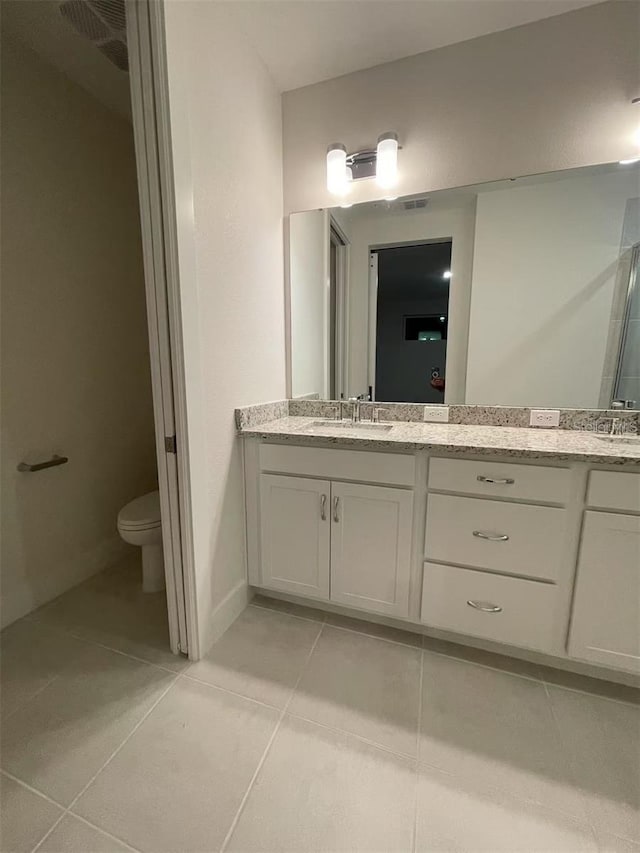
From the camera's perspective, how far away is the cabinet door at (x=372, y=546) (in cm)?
142

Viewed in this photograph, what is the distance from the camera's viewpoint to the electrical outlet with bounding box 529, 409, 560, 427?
160 centimetres

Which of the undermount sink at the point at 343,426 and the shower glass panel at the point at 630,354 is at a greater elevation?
the shower glass panel at the point at 630,354

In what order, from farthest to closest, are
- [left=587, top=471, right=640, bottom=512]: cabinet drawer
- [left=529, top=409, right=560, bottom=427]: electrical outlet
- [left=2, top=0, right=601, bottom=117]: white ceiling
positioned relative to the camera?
[left=529, top=409, right=560, bottom=427]: electrical outlet < [left=2, top=0, right=601, bottom=117]: white ceiling < [left=587, top=471, right=640, bottom=512]: cabinet drawer

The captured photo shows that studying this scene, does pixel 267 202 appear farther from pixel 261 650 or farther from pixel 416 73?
pixel 261 650

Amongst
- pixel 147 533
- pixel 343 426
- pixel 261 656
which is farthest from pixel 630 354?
pixel 147 533

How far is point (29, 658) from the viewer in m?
1.40

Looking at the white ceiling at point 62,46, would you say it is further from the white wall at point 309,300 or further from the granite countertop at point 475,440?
the granite countertop at point 475,440

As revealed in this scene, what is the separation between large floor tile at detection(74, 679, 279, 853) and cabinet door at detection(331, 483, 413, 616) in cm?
54

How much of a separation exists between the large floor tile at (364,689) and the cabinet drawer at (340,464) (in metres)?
0.70

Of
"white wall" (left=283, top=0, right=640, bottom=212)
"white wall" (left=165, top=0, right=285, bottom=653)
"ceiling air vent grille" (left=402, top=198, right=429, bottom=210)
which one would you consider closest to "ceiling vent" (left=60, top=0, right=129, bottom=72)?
"white wall" (left=165, top=0, right=285, bottom=653)

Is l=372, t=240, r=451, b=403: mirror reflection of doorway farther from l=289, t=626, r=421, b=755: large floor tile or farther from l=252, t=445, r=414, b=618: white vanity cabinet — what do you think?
l=289, t=626, r=421, b=755: large floor tile

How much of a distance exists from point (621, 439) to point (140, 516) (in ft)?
7.07

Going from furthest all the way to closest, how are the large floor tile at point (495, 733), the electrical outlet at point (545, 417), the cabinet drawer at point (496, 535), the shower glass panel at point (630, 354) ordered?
the electrical outlet at point (545, 417) → the shower glass panel at point (630, 354) → the cabinet drawer at point (496, 535) → the large floor tile at point (495, 733)

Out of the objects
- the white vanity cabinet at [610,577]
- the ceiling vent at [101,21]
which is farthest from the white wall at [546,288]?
the ceiling vent at [101,21]
